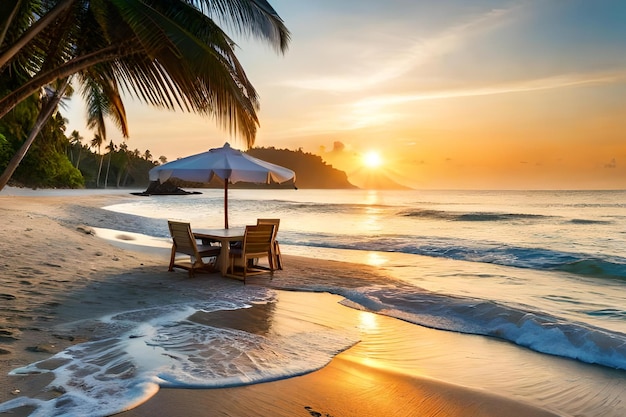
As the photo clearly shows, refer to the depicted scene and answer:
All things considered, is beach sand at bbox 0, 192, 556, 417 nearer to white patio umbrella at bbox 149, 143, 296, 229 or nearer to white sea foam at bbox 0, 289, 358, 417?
white sea foam at bbox 0, 289, 358, 417

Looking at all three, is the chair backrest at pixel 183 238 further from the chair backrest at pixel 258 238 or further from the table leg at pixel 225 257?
the chair backrest at pixel 258 238

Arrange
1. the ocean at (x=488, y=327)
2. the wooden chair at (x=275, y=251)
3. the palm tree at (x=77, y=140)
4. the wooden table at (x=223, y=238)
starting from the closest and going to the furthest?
the ocean at (x=488, y=327) < the wooden table at (x=223, y=238) < the wooden chair at (x=275, y=251) < the palm tree at (x=77, y=140)

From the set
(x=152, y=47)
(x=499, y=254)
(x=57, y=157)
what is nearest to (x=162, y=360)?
(x=152, y=47)

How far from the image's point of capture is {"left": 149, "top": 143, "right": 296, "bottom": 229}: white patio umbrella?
8422 millimetres

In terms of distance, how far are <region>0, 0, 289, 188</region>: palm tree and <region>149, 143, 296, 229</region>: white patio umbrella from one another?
288cm

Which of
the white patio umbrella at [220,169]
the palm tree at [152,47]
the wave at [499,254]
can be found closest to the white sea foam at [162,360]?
the palm tree at [152,47]

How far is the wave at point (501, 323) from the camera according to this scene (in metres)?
4.69

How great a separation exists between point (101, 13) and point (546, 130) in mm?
23868

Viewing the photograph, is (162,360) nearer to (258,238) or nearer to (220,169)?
(258,238)

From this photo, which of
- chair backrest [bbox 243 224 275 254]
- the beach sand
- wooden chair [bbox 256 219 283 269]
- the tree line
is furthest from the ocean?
the tree line

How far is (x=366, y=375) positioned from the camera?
145 inches

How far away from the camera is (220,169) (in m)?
8.34

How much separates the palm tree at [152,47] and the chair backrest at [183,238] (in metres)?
2.98

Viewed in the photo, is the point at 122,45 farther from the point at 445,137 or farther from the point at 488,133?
the point at 445,137
